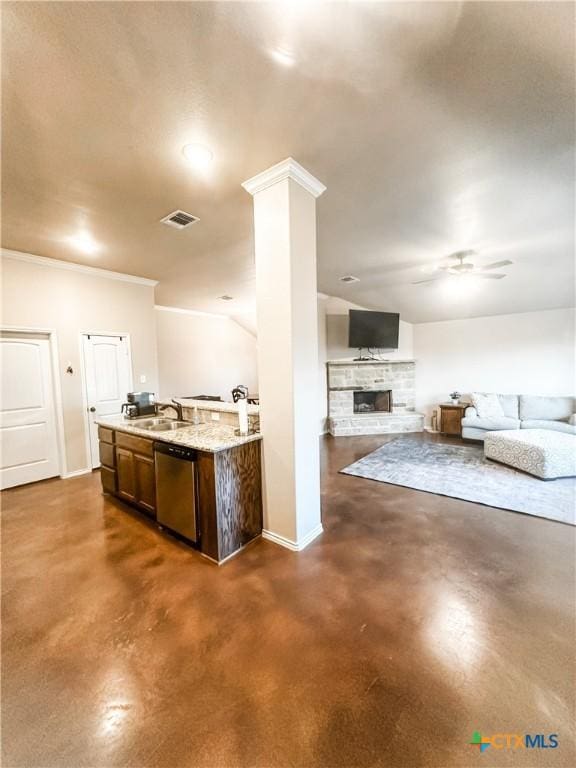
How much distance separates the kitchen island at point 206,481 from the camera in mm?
2168

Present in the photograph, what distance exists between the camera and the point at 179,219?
113 inches

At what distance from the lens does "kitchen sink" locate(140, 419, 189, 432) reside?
3.11 metres

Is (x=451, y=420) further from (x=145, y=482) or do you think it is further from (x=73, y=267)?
(x=73, y=267)

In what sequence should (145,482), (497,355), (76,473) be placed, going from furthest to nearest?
(497,355)
(76,473)
(145,482)

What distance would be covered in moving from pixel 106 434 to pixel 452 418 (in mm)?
5662

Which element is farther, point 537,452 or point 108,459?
point 537,452

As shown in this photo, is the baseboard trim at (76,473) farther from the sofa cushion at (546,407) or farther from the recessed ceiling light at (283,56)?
the sofa cushion at (546,407)

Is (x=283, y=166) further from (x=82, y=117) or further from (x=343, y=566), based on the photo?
(x=343, y=566)

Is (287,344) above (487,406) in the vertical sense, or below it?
above

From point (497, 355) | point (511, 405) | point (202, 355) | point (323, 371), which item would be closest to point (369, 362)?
point (323, 371)

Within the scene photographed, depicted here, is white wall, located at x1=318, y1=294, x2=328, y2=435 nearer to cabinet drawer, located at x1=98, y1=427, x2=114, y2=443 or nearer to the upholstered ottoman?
the upholstered ottoman

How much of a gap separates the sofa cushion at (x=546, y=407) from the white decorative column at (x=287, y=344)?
15.9 feet

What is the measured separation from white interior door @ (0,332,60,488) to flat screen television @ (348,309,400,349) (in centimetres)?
497

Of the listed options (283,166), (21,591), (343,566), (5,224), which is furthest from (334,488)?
(5,224)
